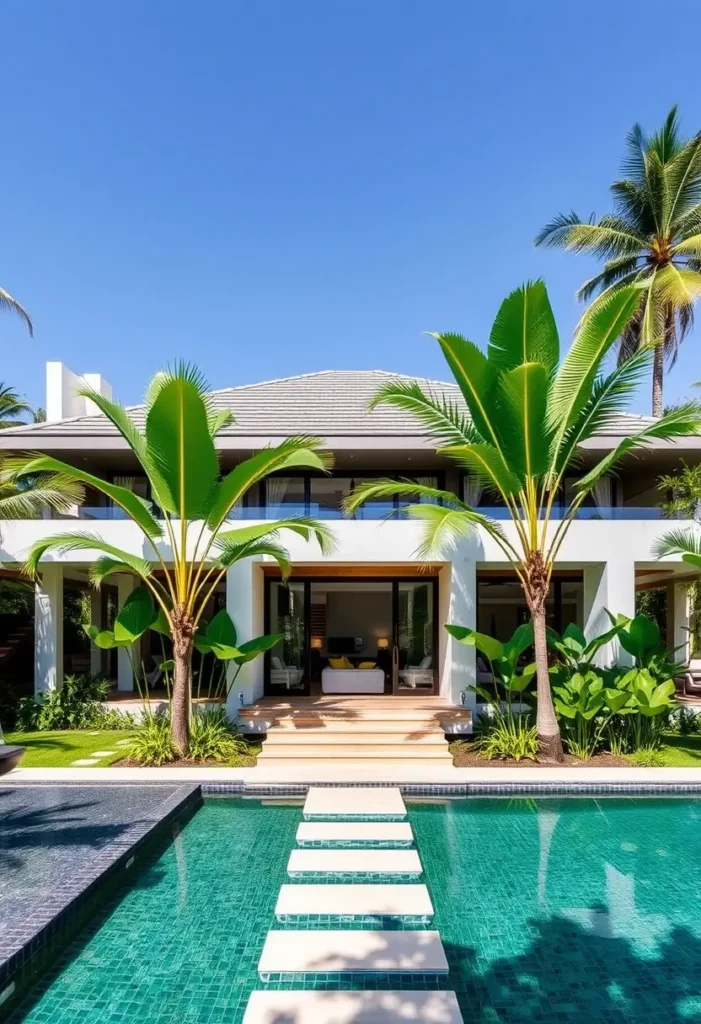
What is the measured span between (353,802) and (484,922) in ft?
9.53

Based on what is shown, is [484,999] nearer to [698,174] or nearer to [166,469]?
[166,469]

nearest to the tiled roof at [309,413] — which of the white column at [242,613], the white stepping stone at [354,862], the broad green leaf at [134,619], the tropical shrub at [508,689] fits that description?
the white column at [242,613]

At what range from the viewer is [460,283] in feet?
65.3

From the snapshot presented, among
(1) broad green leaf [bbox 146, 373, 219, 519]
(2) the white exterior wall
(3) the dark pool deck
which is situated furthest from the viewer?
(2) the white exterior wall

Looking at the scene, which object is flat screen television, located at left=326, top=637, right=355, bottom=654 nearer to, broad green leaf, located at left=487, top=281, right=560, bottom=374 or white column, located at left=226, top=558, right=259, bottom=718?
white column, located at left=226, top=558, right=259, bottom=718

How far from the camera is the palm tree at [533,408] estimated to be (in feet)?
31.0

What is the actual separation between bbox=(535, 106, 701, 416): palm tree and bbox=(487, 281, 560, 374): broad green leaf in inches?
510

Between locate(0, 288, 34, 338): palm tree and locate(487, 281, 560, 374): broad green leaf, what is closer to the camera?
locate(487, 281, 560, 374): broad green leaf

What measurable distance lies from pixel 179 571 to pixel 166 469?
1866 millimetres

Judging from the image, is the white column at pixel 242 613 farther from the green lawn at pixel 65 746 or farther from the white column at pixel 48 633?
the white column at pixel 48 633

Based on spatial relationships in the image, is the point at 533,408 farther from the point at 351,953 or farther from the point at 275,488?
the point at 275,488

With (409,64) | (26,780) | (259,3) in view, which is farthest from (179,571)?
(409,64)

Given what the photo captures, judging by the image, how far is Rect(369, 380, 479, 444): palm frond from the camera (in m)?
10.0

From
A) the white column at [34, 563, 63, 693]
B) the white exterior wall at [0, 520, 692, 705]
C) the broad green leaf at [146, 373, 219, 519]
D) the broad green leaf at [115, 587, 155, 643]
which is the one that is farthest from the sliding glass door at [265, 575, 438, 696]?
the broad green leaf at [146, 373, 219, 519]
